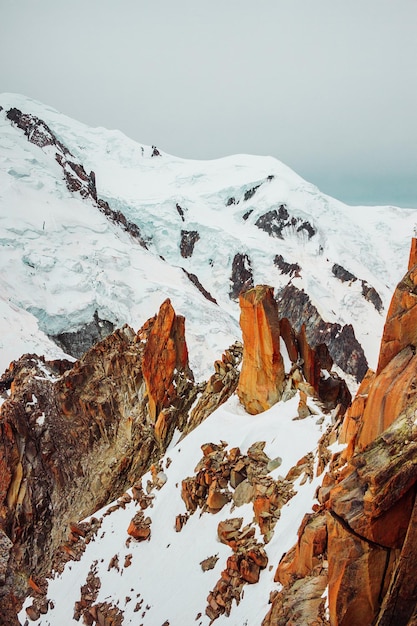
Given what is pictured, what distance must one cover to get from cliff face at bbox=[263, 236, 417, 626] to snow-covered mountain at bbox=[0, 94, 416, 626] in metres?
2.52

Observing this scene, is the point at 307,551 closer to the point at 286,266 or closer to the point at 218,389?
the point at 218,389

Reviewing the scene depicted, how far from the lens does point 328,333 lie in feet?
246

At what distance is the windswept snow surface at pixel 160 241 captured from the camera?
58.2 meters

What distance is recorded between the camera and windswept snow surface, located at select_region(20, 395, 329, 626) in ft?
41.1

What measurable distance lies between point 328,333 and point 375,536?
6977cm

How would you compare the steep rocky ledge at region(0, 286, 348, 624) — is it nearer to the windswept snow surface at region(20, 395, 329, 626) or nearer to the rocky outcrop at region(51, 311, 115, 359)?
the windswept snow surface at region(20, 395, 329, 626)

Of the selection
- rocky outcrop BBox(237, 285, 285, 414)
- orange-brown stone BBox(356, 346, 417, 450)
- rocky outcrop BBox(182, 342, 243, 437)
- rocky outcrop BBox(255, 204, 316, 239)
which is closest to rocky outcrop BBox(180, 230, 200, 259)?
rocky outcrop BBox(255, 204, 316, 239)

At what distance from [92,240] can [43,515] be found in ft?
153

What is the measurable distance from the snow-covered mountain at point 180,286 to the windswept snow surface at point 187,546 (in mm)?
58

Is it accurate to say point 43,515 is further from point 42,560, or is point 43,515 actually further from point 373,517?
point 373,517

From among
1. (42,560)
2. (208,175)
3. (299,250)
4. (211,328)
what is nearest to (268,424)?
(42,560)

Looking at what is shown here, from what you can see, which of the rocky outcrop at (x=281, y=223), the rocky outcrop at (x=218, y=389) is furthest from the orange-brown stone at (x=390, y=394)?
the rocky outcrop at (x=281, y=223)

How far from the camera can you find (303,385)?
19500mm

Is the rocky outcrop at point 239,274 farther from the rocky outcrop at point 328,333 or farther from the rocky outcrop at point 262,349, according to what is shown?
the rocky outcrop at point 262,349
